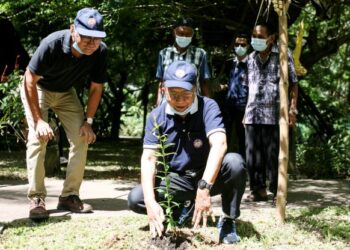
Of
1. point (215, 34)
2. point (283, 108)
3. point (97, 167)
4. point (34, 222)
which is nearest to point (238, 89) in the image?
point (283, 108)

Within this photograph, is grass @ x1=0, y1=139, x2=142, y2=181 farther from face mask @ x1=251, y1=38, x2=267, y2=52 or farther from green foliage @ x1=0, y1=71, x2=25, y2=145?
face mask @ x1=251, y1=38, x2=267, y2=52

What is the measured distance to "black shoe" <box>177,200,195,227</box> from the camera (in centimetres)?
423

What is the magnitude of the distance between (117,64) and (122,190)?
9.13 m

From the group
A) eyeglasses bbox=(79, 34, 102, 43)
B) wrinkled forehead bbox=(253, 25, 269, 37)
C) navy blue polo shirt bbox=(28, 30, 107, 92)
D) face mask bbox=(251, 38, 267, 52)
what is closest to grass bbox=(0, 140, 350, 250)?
navy blue polo shirt bbox=(28, 30, 107, 92)

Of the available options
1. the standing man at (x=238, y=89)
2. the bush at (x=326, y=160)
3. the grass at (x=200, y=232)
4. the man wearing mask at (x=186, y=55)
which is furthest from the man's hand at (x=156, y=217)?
the bush at (x=326, y=160)

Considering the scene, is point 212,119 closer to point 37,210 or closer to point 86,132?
point 86,132

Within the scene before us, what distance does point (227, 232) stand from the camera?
3.89 meters

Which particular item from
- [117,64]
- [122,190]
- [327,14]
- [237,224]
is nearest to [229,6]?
[327,14]

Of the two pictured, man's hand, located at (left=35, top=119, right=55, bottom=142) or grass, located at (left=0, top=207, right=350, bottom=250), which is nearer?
grass, located at (left=0, top=207, right=350, bottom=250)

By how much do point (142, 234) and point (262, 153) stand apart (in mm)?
2097

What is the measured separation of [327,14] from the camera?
9.89 metres

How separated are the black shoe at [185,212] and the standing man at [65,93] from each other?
41.5 inches

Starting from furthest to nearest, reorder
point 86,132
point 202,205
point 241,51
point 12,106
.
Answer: point 12,106 < point 241,51 < point 86,132 < point 202,205

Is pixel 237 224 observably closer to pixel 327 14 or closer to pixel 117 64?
pixel 327 14
